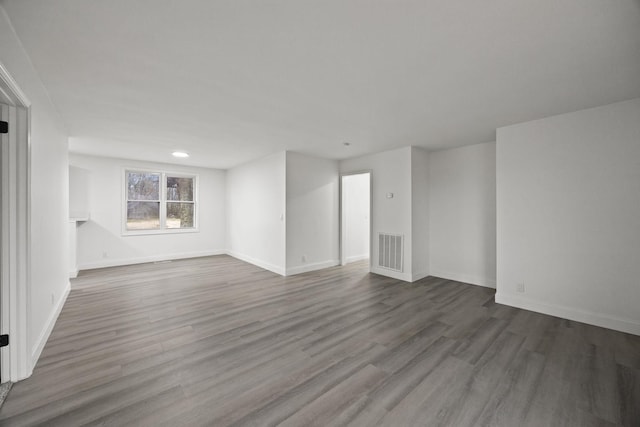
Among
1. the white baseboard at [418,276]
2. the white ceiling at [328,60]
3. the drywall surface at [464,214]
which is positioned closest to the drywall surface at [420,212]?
the white baseboard at [418,276]

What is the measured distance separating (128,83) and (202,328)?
8.39 ft

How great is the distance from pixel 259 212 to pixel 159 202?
2731 mm

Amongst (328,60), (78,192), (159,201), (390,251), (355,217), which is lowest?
(390,251)

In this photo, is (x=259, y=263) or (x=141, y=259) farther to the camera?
(x=141, y=259)

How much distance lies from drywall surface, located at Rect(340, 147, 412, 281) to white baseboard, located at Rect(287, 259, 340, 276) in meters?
0.95

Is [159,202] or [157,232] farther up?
[159,202]

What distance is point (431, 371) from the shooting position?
208 centimetres

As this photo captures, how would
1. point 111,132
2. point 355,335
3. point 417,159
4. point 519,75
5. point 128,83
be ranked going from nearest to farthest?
point 519,75 < point 128,83 < point 355,335 < point 111,132 < point 417,159

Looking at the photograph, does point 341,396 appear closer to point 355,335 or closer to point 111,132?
point 355,335

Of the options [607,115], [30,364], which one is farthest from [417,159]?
[30,364]

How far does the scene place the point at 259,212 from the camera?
19.4ft

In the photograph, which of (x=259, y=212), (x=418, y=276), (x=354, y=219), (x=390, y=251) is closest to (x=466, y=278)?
(x=418, y=276)

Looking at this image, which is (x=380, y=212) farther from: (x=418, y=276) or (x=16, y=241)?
(x=16, y=241)

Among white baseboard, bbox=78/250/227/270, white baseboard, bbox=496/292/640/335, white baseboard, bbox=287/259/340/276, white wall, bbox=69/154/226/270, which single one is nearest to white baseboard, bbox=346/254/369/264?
white baseboard, bbox=287/259/340/276
